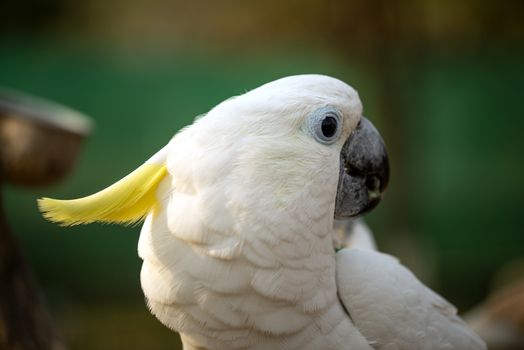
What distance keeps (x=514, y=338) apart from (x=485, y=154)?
4.45 meters

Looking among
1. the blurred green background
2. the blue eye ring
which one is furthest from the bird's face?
the blurred green background

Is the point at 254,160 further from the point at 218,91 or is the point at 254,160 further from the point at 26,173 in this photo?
the point at 218,91

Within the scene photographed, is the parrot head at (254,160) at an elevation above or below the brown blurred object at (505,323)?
above

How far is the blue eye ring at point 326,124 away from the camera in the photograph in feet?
5.62

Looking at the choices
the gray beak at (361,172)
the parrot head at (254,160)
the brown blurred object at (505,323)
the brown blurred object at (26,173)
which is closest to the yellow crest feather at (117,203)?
the parrot head at (254,160)

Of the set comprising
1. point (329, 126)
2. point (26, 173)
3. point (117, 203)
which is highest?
point (329, 126)

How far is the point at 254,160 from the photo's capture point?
5.36 ft

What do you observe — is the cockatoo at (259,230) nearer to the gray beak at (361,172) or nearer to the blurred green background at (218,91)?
the gray beak at (361,172)

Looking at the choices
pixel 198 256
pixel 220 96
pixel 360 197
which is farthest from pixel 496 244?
pixel 198 256

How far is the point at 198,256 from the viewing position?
162cm

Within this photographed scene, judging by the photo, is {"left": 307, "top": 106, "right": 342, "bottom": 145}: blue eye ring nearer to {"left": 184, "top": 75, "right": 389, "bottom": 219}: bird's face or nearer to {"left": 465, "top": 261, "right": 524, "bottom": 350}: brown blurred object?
{"left": 184, "top": 75, "right": 389, "bottom": 219}: bird's face

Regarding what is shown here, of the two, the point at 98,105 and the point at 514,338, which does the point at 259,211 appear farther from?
the point at 98,105

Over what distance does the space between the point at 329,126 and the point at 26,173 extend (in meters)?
1.99

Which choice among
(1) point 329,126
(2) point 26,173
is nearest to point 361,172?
(1) point 329,126
